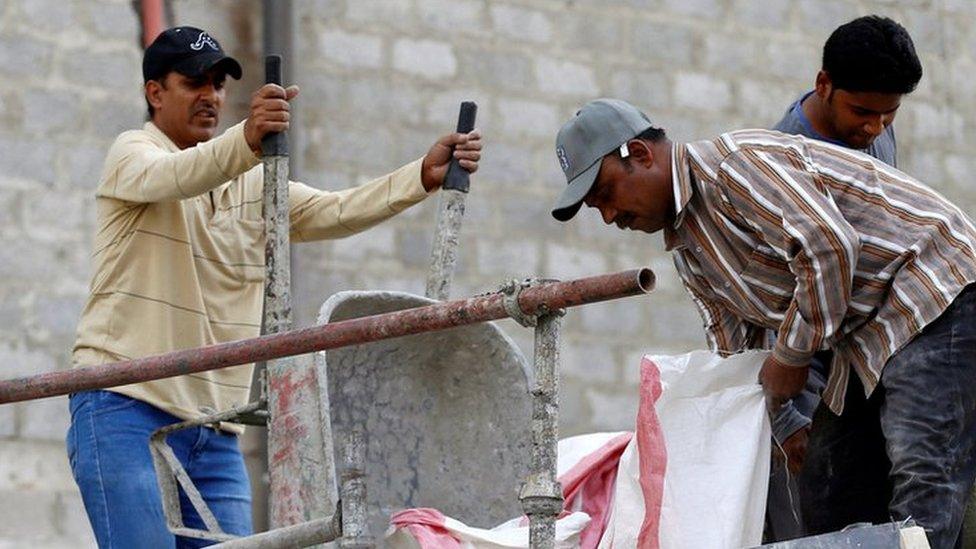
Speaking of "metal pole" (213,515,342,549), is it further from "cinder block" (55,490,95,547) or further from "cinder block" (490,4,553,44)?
"cinder block" (490,4,553,44)

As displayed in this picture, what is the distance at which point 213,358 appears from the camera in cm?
446

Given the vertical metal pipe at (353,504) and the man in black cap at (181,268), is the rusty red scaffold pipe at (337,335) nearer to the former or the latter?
the vertical metal pipe at (353,504)

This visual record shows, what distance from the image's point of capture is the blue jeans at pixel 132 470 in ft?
16.7

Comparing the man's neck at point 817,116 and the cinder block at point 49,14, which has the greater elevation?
the cinder block at point 49,14

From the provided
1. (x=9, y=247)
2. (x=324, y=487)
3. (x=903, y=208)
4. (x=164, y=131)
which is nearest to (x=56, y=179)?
(x=9, y=247)

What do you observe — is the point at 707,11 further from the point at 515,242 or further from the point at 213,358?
the point at 213,358

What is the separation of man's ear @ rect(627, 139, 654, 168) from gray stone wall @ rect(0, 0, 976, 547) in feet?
16.2

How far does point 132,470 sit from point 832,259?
5.77 ft

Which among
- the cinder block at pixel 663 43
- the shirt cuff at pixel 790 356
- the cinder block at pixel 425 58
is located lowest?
the shirt cuff at pixel 790 356

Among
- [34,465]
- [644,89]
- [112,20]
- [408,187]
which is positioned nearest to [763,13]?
[644,89]

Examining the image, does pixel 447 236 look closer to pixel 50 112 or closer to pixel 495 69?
pixel 50 112

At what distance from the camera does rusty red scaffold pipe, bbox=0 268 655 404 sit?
→ 3809mm

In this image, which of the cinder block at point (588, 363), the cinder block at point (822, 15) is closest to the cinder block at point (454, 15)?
the cinder block at point (588, 363)

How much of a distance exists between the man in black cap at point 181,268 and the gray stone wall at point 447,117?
3.66 meters
